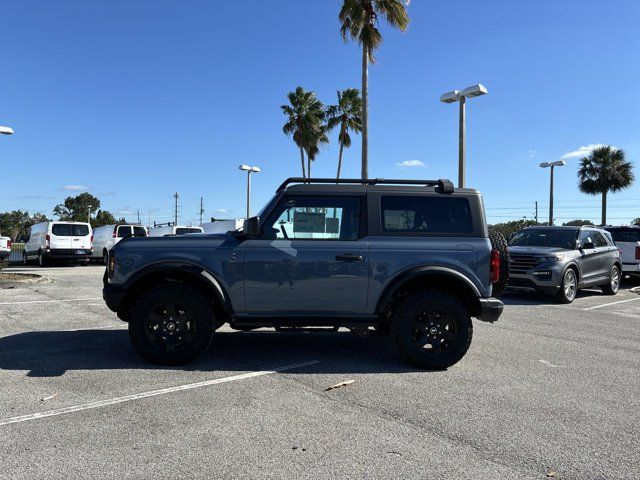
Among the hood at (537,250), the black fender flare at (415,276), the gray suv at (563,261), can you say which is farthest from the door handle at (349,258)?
the hood at (537,250)

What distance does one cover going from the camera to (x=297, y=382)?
15.9 feet

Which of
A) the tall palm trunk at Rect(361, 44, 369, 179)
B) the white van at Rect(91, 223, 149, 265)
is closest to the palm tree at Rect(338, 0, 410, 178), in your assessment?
the tall palm trunk at Rect(361, 44, 369, 179)

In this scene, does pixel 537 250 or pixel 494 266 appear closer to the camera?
pixel 494 266

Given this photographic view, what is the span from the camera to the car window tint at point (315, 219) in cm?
545

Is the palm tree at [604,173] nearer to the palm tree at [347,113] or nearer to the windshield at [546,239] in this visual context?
the palm tree at [347,113]

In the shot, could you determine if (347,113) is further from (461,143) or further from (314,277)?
(314,277)

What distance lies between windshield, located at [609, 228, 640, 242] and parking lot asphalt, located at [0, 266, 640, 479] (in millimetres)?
9970

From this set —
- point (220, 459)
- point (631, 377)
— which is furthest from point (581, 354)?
point (220, 459)

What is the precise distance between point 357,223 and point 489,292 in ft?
5.26

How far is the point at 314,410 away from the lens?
4.11 metres

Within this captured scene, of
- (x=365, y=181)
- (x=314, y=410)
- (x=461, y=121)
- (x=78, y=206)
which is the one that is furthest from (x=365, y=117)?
(x=78, y=206)

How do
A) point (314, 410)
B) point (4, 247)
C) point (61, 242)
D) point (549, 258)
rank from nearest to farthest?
1. point (314, 410)
2. point (549, 258)
3. point (4, 247)
4. point (61, 242)

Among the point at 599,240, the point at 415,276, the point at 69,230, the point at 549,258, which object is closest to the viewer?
the point at 415,276

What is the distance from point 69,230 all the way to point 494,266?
20.0m
